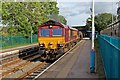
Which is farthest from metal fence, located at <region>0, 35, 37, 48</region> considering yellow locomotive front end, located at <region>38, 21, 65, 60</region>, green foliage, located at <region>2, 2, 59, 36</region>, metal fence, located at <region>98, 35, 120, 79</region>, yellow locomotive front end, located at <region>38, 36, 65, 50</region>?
metal fence, located at <region>98, 35, 120, 79</region>

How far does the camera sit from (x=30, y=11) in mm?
53500

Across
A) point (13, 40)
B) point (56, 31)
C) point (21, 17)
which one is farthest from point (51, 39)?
point (21, 17)

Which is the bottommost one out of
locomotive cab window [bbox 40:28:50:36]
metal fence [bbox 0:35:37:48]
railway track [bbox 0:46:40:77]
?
railway track [bbox 0:46:40:77]

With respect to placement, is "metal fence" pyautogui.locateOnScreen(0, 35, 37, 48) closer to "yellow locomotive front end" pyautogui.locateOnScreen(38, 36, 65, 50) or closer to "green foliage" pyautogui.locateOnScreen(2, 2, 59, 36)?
"green foliage" pyautogui.locateOnScreen(2, 2, 59, 36)

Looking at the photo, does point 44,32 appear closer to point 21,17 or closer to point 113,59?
point 113,59

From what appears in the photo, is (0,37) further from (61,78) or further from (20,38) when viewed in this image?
(61,78)

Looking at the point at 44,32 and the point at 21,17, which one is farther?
the point at 21,17

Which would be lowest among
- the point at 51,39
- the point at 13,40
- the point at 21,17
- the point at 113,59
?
the point at 13,40

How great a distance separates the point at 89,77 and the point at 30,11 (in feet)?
137

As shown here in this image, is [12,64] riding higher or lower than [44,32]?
lower

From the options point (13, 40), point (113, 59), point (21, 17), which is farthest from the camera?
point (21, 17)

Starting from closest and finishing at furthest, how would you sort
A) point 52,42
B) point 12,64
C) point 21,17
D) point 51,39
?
point 12,64
point 52,42
point 51,39
point 21,17

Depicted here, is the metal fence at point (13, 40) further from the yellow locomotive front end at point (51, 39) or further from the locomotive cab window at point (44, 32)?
the yellow locomotive front end at point (51, 39)

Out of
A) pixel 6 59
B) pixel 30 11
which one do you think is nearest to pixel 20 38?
pixel 30 11
